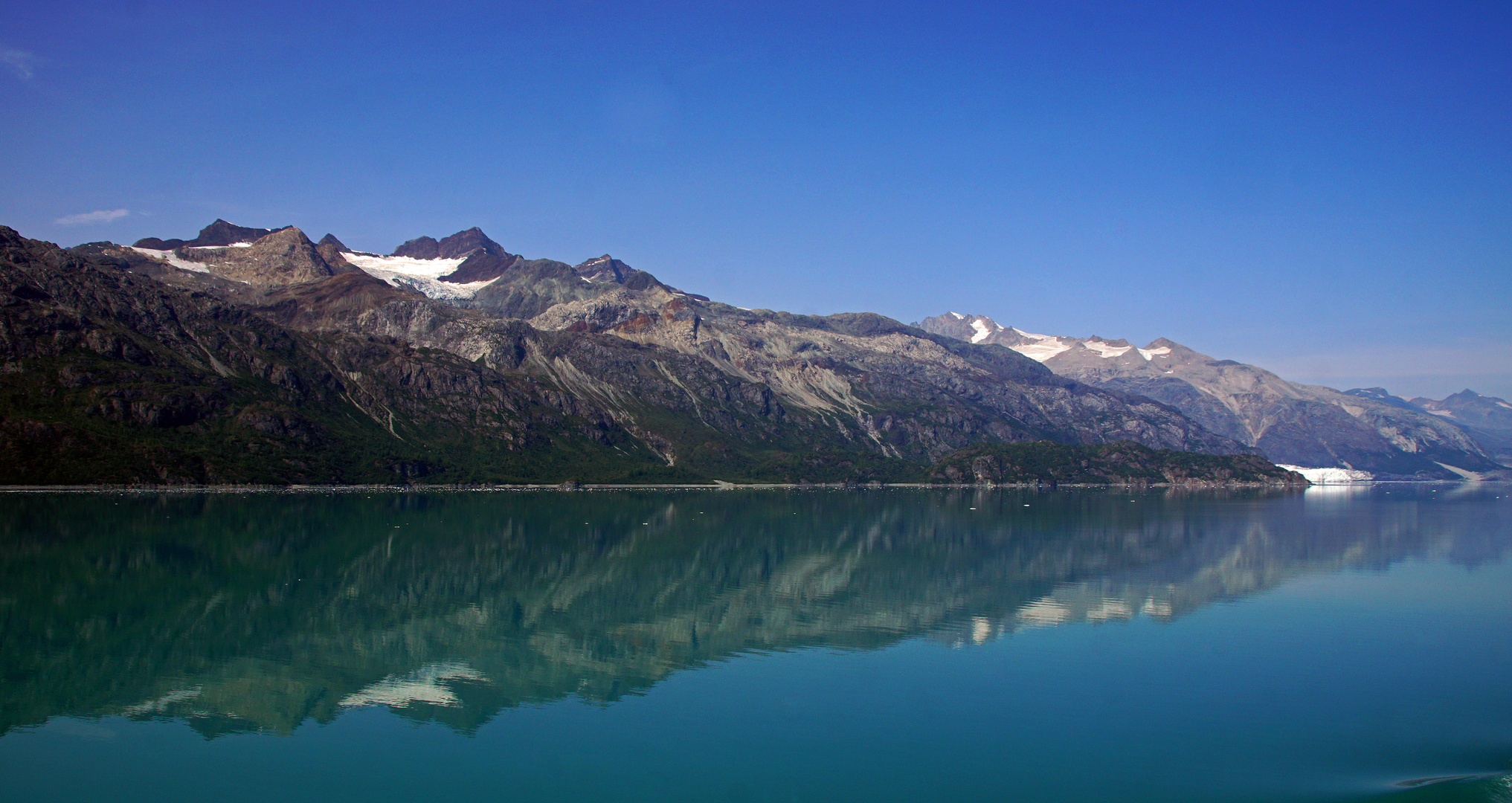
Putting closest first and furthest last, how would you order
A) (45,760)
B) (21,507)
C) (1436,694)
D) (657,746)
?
(45,760) → (657,746) → (1436,694) → (21,507)

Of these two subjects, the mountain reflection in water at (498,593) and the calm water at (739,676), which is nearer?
the calm water at (739,676)

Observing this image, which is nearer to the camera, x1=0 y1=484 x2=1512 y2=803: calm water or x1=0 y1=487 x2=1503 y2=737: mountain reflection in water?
x1=0 y1=484 x2=1512 y2=803: calm water

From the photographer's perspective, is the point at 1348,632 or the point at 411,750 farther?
the point at 1348,632

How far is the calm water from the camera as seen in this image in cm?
3475

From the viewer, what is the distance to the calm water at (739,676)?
34.8m

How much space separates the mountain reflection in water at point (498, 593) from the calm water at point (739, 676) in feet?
1.30

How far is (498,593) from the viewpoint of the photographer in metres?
77.9

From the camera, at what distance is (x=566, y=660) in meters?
53.6

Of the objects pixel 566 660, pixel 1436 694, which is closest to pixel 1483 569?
pixel 1436 694

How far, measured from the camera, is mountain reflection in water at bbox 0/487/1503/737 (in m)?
47.4

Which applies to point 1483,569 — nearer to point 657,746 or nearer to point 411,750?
point 657,746

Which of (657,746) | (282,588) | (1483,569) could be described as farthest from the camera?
(1483,569)

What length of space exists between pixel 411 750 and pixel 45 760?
12805mm

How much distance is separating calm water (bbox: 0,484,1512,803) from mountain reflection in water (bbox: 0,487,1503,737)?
40 cm
